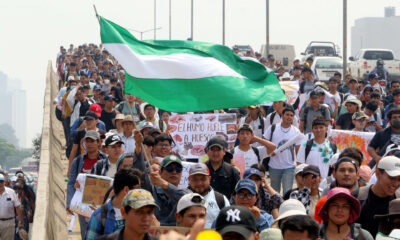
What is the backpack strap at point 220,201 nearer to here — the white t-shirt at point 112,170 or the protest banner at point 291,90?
the white t-shirt at point 112,170

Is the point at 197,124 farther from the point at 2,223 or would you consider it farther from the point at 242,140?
the point at 2,223

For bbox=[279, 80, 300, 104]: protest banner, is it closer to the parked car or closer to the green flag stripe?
the green flag stripe

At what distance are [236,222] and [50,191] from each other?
28.2 ft

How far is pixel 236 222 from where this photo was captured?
5629 mm

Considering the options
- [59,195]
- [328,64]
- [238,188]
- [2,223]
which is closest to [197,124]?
[59,195]

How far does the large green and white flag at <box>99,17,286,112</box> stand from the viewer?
9.41 metres

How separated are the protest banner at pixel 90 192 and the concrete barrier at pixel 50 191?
56 cm

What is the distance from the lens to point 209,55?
998 cm

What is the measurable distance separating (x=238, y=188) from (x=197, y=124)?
211 inches

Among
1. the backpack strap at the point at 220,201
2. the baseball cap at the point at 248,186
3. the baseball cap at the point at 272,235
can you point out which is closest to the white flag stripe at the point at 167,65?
the backpack strap at the point at 220,201

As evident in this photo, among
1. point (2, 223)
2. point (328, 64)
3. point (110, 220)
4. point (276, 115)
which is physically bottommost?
point (2, 223)

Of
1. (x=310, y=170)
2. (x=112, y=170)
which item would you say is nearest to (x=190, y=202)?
(x=310, y=170)

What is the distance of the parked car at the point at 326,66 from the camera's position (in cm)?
3584

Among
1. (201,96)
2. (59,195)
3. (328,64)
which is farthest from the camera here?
(328,64)
